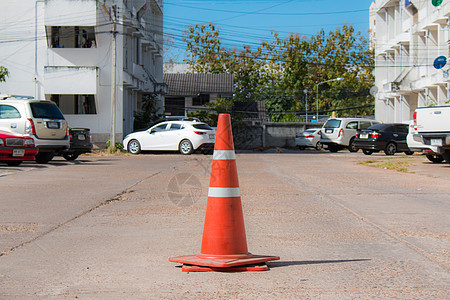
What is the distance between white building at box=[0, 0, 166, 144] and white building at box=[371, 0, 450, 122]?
59.8 ft

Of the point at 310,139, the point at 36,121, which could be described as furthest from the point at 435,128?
the point at 310,139

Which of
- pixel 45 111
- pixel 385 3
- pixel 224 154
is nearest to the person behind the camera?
pixel 224 154

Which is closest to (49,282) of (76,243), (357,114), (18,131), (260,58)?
(76,243)

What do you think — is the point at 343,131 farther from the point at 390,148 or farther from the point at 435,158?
the point at 435,158

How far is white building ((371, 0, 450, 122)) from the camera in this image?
3381cm

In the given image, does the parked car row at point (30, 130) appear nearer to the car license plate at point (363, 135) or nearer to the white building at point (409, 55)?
the car license plate at point (363, 135)

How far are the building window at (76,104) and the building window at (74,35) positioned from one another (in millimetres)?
2682

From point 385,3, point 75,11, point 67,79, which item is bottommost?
point 67,79

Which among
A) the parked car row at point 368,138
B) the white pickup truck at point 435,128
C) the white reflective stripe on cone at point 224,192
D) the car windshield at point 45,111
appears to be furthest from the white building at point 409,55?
the white reflective stripe on cone at point 224,192

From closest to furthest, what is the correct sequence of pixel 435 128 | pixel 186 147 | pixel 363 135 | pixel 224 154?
1. pixel 224 154
2. pixel 435 128
3. pixel 186 147
4. pixel 363 135

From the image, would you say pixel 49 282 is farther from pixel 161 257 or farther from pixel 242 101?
pixel 242 101

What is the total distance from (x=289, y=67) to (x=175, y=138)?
140 feet

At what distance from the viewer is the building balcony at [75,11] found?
92.1 ft

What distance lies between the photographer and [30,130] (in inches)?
663
